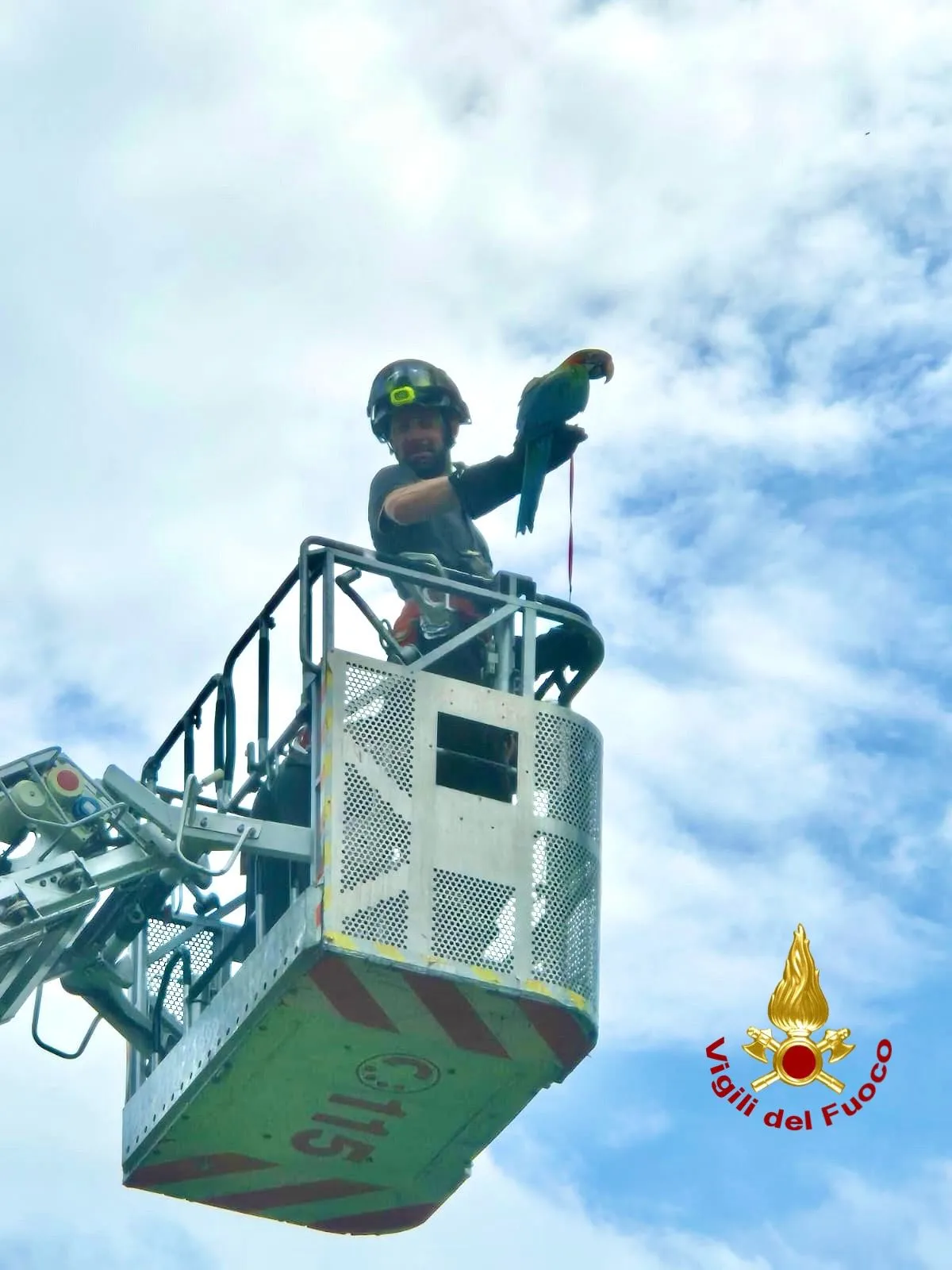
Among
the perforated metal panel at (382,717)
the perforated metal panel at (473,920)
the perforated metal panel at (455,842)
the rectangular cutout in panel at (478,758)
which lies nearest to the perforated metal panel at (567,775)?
the perforated metal panel at (455,842)

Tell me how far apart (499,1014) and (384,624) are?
284 cm

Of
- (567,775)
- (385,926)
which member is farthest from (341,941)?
(567,775)

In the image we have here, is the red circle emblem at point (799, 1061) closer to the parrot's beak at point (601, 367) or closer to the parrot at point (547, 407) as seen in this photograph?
the parrot at point (547, 407)

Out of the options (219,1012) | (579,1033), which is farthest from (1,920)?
(579,1033)

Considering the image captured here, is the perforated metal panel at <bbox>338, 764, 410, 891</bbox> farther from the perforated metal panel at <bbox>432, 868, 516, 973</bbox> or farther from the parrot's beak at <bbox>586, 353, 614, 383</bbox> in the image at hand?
the parrot's beak at <bbox>586, 353, 614, 383</bbox>

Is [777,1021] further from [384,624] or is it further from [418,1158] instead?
[384,624]

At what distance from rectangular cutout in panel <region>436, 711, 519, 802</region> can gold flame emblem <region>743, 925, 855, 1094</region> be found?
12.6 ft

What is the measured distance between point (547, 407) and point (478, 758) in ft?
9.62

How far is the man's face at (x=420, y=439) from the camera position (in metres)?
20.5

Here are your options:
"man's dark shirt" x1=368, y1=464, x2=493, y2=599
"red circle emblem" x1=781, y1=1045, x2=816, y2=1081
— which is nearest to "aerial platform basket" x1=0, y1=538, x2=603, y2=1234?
"man's dark shirt" x1=368, y1=464, x2=493, y2=599

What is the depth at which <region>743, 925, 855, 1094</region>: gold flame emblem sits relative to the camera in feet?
68.1

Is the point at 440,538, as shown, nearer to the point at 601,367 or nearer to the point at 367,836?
the point at 601,367

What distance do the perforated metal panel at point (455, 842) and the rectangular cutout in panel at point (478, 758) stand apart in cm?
6

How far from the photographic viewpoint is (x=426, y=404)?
67.3 ft
